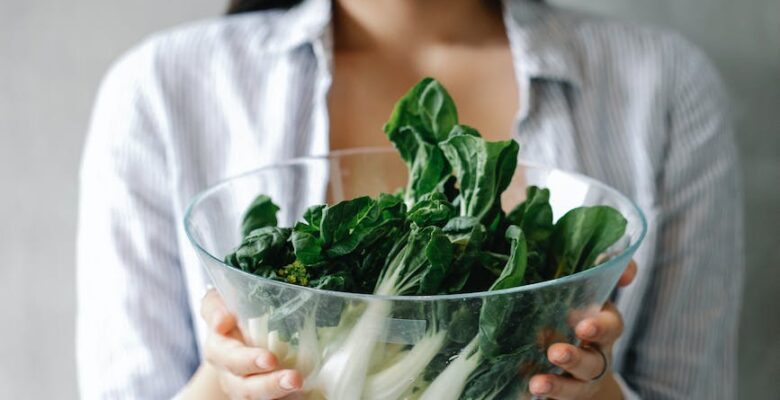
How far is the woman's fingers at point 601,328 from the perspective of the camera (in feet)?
1.59

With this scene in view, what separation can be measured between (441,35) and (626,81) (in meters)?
0.21

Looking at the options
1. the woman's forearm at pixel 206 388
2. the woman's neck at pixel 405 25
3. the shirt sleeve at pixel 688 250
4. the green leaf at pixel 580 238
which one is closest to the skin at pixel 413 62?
the woman's neck at pixel 405 25

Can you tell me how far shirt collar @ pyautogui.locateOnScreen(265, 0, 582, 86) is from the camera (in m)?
0.91

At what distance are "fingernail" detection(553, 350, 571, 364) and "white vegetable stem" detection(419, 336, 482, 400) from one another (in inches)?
2.3

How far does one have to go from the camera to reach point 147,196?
2.96 ft

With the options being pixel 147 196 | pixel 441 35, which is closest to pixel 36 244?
pixel 147 196

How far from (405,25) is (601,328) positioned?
0.53 meters

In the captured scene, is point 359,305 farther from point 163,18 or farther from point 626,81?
point 163,18

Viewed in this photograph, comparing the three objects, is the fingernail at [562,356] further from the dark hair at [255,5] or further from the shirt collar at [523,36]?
the dark hair at [255,5]

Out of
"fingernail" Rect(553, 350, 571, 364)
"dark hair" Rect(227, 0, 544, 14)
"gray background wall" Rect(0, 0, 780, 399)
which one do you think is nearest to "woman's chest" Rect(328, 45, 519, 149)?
"dark hair" Rect(227, 0, 544, 14)

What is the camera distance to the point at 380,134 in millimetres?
899

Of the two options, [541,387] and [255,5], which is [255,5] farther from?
[541,387]

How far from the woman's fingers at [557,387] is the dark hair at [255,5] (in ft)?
2.16

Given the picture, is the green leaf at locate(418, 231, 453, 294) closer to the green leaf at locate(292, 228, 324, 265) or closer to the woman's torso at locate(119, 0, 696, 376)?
the green leaf at locate(292, 228, 324, 265)
